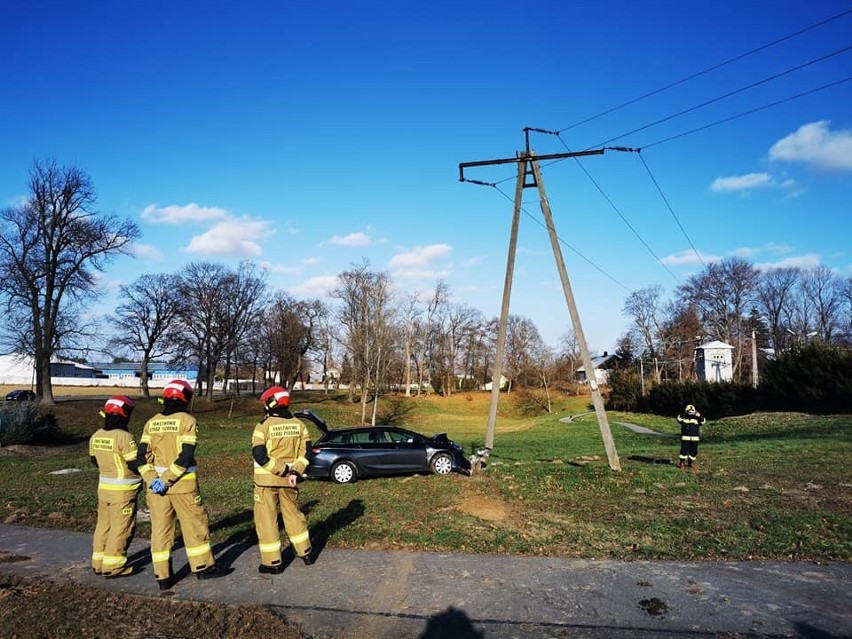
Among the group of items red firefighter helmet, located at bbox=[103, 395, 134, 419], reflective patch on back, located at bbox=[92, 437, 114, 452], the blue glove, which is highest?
red firefighter helmet, located at bbox=[103, 395, 134, 419]

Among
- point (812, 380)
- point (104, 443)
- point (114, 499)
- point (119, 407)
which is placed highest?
point (812, 380)

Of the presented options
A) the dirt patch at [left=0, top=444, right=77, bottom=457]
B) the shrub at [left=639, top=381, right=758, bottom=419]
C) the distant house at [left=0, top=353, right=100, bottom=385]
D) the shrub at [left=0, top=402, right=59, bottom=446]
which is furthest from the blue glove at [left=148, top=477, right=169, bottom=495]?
the distant house at [left=0, top=353, right=100, bottom=385]

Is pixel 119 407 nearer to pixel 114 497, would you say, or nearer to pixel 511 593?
pixel 114 497

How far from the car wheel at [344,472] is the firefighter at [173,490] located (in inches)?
320

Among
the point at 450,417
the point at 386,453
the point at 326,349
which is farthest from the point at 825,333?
the point at 386,453

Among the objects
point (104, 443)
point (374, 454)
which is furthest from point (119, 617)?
point (374, 454)

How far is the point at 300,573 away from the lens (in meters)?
6.36

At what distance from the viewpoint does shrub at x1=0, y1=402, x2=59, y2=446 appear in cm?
2506

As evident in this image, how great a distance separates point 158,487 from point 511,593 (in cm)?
360

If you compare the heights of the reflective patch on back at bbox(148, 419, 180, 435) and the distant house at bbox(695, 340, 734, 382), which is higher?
the distant house at bbox(695, 340, 734, 382)

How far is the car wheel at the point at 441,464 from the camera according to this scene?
1523 cm

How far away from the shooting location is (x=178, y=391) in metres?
6.49

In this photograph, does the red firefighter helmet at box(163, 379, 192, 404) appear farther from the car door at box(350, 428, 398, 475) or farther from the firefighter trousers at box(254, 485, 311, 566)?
the car door at box(350, 428, 398, 475)

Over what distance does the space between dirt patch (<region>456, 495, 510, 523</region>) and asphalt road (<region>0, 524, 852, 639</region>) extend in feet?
7.08
